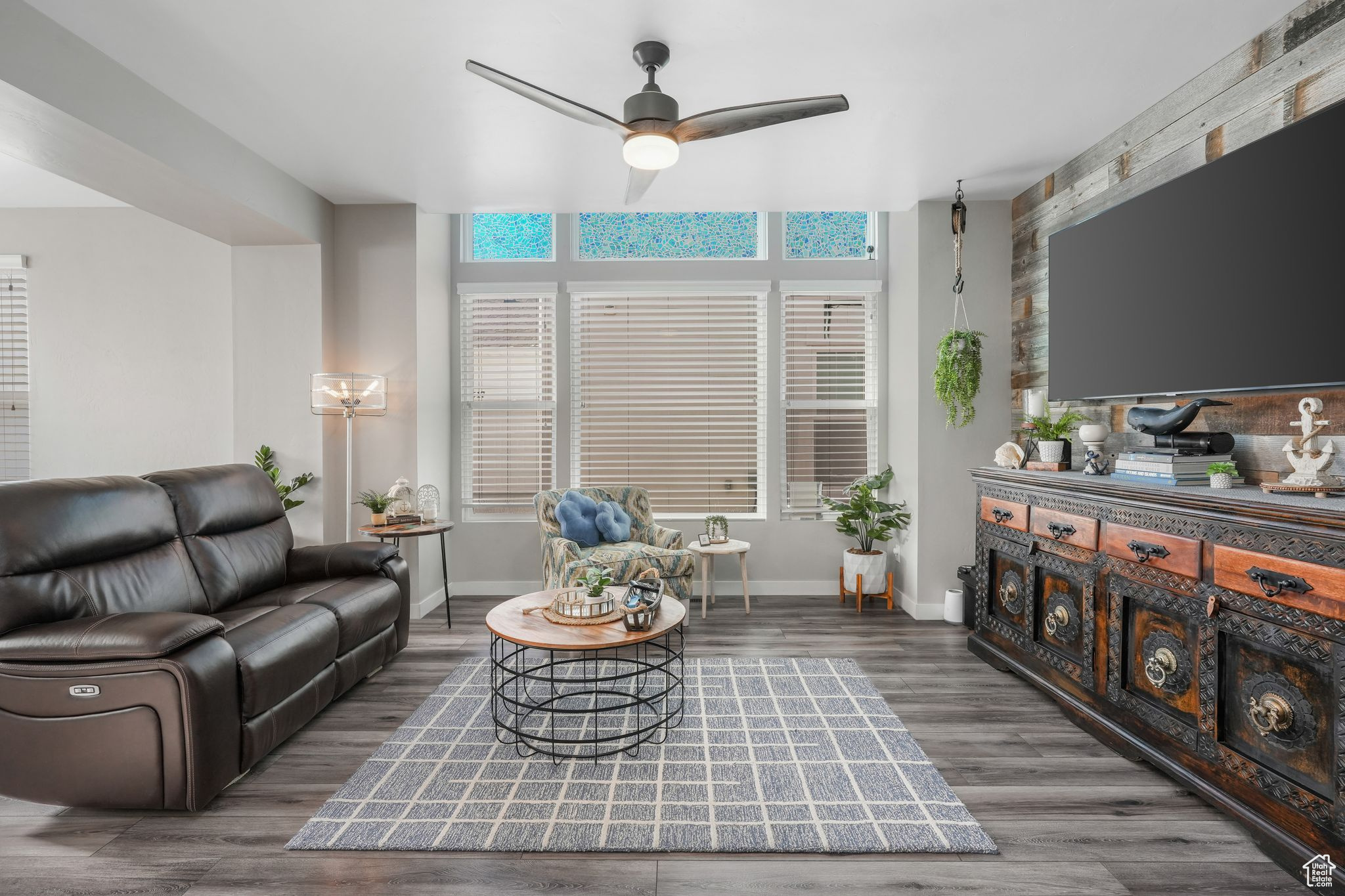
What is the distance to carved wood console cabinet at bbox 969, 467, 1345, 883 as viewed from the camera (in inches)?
68.7

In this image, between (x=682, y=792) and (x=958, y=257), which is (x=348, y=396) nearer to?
(x=682, y=792)

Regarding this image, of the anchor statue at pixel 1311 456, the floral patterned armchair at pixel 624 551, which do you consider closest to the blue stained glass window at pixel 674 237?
the floral patterned armchair at pixel 624 551

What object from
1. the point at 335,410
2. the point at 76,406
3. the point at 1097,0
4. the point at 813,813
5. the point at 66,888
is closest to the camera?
the point at 66,888

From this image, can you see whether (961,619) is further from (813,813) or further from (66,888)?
(66,888)

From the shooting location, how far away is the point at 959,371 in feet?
13.1

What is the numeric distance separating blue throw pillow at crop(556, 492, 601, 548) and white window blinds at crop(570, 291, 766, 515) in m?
0.74

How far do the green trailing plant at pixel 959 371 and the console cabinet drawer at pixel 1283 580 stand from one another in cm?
206

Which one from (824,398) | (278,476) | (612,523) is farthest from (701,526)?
(278,476)

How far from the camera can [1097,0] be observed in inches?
89.4

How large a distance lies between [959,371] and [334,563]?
373cm

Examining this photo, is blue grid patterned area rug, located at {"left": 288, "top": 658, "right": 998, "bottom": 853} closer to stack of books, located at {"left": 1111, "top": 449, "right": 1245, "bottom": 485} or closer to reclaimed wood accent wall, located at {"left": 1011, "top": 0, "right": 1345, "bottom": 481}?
stack of books, located at {"left": 1111, "top": 449, "right": 1245, "bottom": 485}

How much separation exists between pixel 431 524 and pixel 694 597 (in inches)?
77.1

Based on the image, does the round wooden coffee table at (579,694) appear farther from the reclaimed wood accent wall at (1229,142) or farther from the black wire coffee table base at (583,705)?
the reclaimed wood accent wall at (1229,142)

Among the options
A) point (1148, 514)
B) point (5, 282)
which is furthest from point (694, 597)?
point (5, 282)
